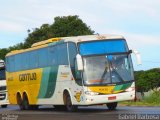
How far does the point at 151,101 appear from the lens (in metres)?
35.4

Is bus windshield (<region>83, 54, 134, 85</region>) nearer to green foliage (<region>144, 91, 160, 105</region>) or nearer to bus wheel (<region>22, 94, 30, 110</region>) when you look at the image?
bus wheel (<region>22, 94, 30, 110</region>)

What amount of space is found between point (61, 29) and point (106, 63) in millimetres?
56697

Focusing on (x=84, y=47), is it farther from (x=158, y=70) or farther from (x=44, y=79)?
(x=158, y=70)

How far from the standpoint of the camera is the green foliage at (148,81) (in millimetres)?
77250

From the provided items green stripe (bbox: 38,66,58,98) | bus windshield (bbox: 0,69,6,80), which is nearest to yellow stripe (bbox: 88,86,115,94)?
green stripe (bbox: 38,66,58,98)

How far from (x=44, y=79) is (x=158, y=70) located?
5473 cm

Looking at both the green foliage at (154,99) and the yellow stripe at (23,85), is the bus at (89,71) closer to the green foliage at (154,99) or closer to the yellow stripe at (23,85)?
the yellow stripe at (23,85)

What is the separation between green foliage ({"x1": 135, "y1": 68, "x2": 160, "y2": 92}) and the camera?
77250 mm

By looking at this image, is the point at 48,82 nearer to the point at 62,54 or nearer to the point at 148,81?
the point at 62,54

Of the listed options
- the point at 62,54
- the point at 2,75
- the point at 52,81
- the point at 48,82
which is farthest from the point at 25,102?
the point at 62,54

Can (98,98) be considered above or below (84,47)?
below

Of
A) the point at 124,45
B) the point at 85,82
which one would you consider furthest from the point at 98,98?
the point at 124,45

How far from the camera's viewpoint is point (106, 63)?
25578 millimetres

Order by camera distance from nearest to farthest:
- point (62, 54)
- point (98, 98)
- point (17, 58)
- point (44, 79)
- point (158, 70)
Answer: point (98, 98) < point (62, 54) < point (44, 79) < point (17, 58) < point (158, 70)
